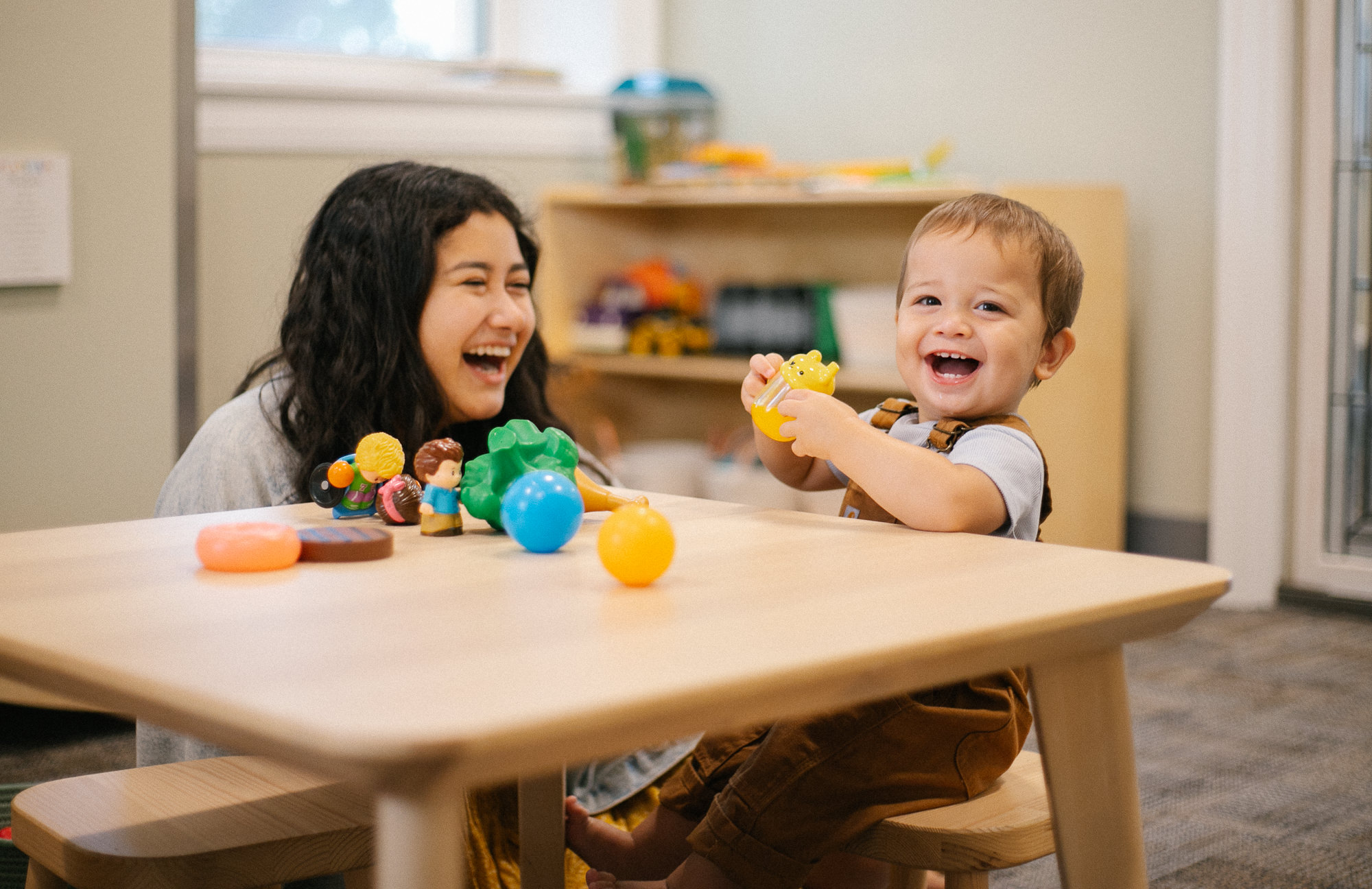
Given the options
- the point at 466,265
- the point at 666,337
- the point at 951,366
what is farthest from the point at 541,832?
→ the point at 666,337

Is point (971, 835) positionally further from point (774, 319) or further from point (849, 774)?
point (774, 319)

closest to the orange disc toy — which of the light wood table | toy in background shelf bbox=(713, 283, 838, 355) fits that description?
the light wood table

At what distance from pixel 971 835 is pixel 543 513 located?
1.25 feet

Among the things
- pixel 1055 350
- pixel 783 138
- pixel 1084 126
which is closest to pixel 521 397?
pixel 1055 350

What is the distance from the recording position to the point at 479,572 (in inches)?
34.3

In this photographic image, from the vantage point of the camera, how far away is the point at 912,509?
1058 mm

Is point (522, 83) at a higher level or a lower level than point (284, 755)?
higher

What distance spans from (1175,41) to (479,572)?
2908 mm

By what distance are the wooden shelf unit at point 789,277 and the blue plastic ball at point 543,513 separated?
229 centimetres

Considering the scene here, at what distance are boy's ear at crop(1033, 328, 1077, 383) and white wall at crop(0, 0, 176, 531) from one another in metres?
1.66

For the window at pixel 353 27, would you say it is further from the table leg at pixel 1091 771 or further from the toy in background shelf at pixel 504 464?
the table leg at pixel 1091 771

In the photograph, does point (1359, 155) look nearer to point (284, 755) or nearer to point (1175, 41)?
point (1175, 41)

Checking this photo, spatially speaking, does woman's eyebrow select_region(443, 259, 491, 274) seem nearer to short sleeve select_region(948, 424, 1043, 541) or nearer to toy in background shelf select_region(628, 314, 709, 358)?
short sleeve select_region(948, 424, 1043, 541)

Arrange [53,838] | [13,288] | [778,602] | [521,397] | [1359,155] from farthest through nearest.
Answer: [1359,155] → [13,288] → [521,397] → [53,838] → [778,602]
